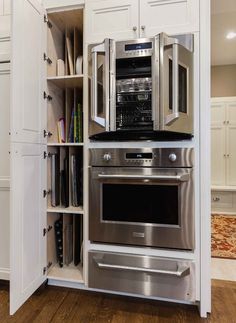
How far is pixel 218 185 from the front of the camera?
4.29 meters

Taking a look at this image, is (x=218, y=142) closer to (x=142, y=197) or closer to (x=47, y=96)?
(x=142, y=197)

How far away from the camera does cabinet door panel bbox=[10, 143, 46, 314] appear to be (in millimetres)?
1418

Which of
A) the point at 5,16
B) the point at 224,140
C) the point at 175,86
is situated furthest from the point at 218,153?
the point at 5,16

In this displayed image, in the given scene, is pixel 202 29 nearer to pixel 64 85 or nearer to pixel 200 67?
pixel 200 67

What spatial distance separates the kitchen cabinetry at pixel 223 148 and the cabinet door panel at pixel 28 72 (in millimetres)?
3347

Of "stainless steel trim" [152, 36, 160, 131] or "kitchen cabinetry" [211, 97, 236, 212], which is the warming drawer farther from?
"kitchen cabinetry" [211, 97, 236, 212]

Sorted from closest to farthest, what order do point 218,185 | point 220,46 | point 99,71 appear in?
1. point 99,71
2. point 220,46
3. point 218,185

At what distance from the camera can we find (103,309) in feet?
5.32

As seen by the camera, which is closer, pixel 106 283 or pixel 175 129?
pixel 175 129

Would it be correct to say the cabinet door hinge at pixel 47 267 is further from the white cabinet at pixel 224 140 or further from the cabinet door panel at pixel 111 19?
the white cabinet at pixel 224 140

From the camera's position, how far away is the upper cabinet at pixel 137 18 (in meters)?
1.54

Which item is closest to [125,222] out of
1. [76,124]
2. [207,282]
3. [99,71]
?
[207,282]

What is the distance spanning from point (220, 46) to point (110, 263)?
373 cm

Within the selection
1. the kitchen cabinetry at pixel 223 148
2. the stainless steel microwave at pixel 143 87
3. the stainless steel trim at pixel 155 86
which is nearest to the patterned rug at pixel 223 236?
the kitchen cabinetry at pixel 223 148
